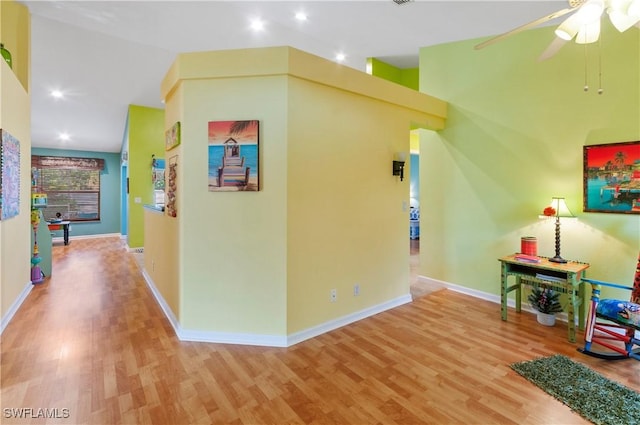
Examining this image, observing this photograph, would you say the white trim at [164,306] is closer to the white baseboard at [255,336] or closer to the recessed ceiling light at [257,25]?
the white baseboard at [255,336]

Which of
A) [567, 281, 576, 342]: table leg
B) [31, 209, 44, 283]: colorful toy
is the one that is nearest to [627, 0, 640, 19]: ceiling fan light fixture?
[567, 281, 576, 342]: table leg

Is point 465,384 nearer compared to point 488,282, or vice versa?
point 465,384

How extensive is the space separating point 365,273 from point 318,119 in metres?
1.71

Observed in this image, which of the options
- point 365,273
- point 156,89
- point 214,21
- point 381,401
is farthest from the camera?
point 156,89

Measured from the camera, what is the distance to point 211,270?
276 cm

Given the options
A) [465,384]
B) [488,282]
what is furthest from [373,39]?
[465,384]

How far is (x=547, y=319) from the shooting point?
312 centimetres

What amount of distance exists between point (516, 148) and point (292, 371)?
3.49 metres

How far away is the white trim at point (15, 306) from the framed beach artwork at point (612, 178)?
592 centimetres

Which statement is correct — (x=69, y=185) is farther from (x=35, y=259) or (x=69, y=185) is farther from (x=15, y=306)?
(x=15, y=306)

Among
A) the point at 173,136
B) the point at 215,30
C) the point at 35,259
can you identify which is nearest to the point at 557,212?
the point at 173,136

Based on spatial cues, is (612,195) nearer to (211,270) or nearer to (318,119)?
(318,119)

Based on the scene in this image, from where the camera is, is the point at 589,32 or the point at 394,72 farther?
the point at 394,72

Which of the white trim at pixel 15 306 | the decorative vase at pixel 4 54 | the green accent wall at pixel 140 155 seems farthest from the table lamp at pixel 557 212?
the green accent wall at pixel 140 155
